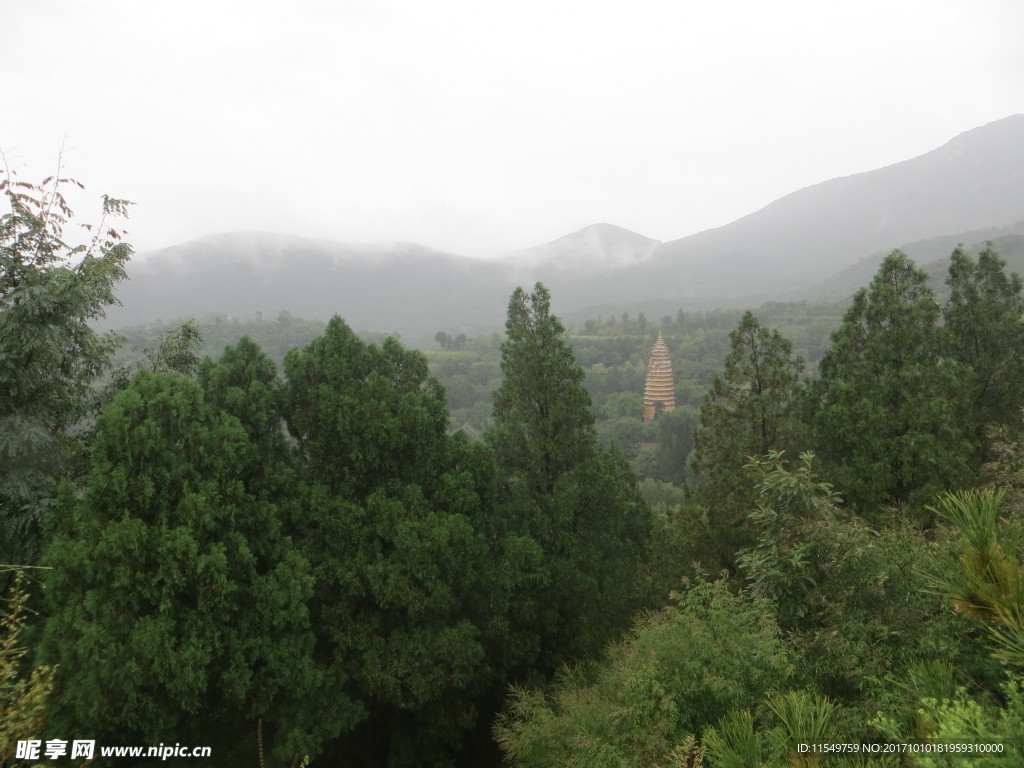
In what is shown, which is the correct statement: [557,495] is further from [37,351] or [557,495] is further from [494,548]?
[37,351]

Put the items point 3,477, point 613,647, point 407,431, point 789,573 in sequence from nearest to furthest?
point 789,573 < point 3,477 < point 613,647 < point 407,431

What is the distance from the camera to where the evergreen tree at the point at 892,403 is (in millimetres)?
9859

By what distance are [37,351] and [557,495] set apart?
31.9 feet

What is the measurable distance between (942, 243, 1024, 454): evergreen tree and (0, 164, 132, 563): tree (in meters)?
17.0

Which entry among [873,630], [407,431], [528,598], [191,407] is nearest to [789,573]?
[873,630]

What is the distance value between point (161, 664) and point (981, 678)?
8944mm

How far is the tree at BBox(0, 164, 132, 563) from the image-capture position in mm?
7746

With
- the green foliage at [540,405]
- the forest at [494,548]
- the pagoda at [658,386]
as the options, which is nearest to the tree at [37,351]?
the forest at [494,548]

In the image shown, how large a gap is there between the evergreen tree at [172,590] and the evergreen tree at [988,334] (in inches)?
575

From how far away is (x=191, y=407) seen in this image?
8234 mm

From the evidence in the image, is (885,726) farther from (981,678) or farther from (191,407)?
(191,407)

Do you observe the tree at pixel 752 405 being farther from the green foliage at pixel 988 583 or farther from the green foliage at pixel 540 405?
the green foliage at pixel 988 583

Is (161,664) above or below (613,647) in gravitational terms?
above

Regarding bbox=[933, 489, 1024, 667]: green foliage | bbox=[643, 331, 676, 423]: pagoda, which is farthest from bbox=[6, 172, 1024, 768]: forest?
bbox=[643, 331, 676, 423]: pagoda
